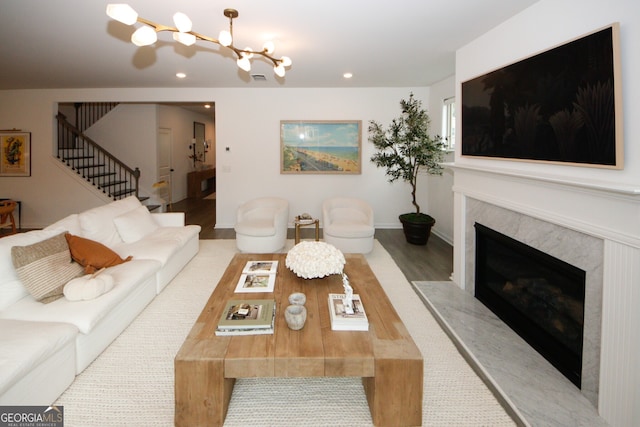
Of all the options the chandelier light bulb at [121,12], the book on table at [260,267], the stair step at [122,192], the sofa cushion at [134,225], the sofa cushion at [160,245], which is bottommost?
the book on table at [260,267]

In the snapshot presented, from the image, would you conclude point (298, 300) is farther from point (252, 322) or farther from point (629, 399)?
point (629, 399)

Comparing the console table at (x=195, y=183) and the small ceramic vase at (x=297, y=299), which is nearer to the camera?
the small ceramic vase at (x=297, y=299)

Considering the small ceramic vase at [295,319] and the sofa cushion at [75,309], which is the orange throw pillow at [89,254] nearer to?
the sofa cushion at [75,309]

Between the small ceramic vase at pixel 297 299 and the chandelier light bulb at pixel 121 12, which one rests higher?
the chandelier light bulb at pixel 121 12

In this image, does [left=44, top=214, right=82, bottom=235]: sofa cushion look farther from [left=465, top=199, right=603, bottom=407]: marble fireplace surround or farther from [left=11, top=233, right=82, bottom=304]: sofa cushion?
[left=465, top=199, right=603, bottom=407]: marble fireplace surround

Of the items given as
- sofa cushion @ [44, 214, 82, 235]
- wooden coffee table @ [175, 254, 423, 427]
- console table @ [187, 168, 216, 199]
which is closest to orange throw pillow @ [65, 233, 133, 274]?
sofa cushion @ [44, 214, 82, 235]

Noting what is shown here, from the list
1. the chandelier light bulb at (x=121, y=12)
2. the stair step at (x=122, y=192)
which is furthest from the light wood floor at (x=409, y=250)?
the chandelier light bulb at (x=121, y=12)

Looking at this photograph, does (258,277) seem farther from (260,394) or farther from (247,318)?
(260,394)

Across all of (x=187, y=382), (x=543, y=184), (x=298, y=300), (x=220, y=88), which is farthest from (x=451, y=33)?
(x=220, y=88)

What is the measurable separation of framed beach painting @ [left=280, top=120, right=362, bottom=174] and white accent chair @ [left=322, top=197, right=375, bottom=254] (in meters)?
1.45

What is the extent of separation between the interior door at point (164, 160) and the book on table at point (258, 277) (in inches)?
266

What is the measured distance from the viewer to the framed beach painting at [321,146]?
276 inches

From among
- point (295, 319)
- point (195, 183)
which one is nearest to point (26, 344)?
point (295, 319)

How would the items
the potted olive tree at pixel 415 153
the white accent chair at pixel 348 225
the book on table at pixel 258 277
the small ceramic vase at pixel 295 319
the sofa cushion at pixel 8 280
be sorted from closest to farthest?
the small ceramic vase at pixel 295 319
the sofa cushion at pixel 8 280
the book on table at pixel 258 277
the white accent chair at pixel 348 225
the potted olive tree at pixel 415 153
